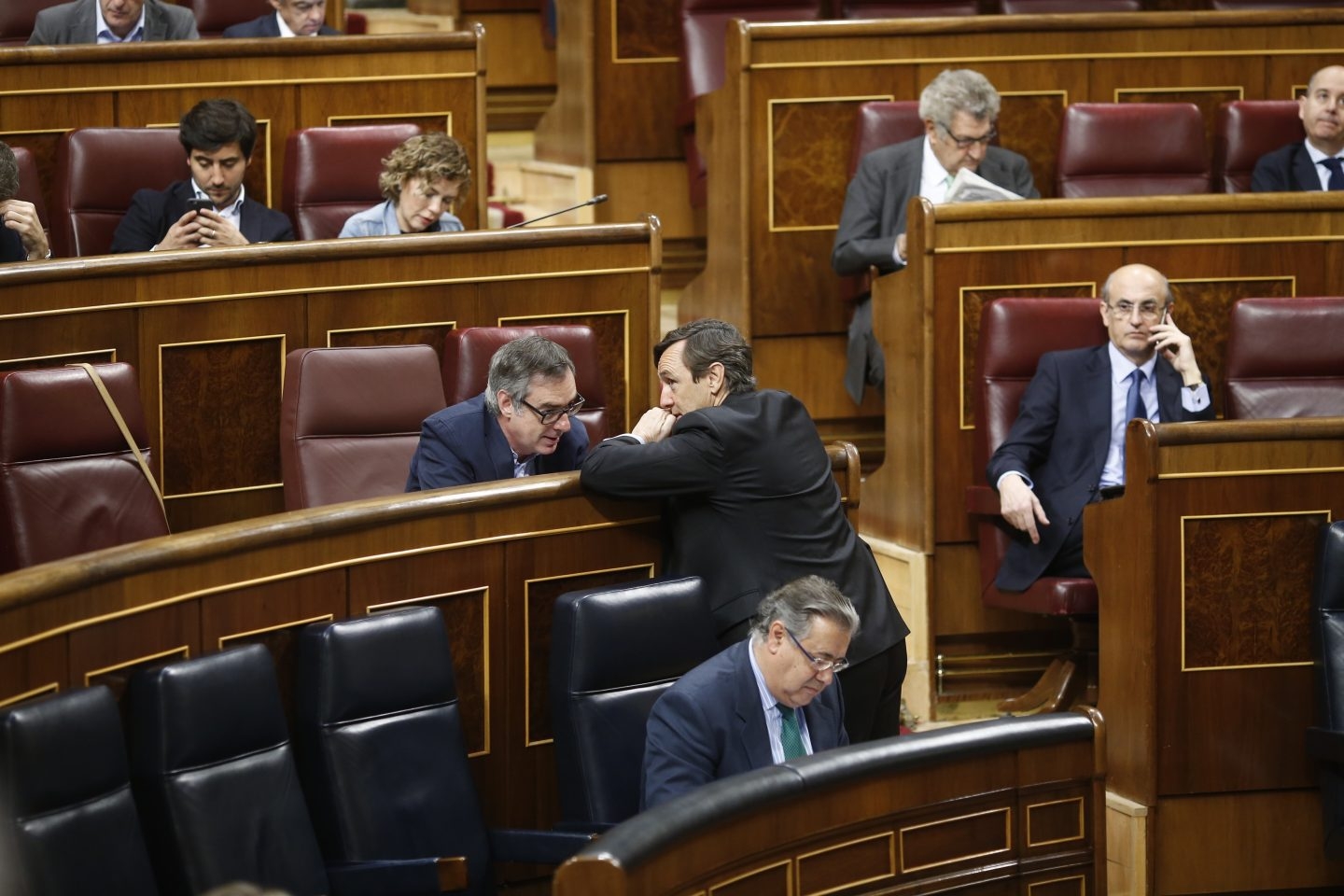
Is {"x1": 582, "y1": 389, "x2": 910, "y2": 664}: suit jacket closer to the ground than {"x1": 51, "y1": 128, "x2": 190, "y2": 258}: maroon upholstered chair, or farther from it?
closer to the ground

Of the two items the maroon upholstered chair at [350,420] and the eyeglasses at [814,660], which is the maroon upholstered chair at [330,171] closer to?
the maroon upholstered chair at [350,420]

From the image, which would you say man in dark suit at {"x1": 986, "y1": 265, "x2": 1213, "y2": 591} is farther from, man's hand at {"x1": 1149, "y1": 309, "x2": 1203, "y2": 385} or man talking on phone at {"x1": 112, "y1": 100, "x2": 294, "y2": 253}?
man talking on phone at {"x1": 112, "y1": 100, "x2": 294, "y2": 253}

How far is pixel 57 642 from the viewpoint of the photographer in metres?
1.25

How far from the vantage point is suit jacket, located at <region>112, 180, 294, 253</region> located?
6.86ft

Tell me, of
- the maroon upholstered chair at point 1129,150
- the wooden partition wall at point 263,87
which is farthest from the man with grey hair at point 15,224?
the maroon upholstered chair at point 1129,150

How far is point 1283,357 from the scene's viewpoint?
2.04 metres

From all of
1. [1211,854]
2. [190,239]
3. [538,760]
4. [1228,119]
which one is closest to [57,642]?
[538,760]

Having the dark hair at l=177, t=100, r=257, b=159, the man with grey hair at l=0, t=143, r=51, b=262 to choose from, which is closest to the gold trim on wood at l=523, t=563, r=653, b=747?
the man with grey hair at l=0, t=143, r=51, b=262

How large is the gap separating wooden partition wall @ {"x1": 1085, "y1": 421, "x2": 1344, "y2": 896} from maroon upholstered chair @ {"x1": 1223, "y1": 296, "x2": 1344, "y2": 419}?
0.25 m

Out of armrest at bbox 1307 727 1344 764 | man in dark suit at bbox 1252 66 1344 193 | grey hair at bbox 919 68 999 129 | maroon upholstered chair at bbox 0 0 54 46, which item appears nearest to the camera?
armrest at bbox 1307 727 1344 764

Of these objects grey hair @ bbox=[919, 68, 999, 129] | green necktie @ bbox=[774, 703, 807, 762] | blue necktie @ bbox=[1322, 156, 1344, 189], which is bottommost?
green necktie @ bbox=[774, 703, 807, 762]

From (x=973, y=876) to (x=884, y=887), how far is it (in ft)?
0.29

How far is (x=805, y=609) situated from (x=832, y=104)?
45.0 inches

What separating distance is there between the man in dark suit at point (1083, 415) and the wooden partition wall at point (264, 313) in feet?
1.28
